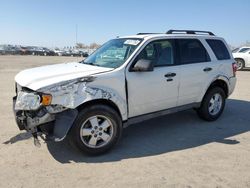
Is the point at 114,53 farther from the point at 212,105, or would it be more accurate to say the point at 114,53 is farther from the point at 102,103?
the point at 212,105

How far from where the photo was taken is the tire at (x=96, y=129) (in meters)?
4.38

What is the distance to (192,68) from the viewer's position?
19.3 feet

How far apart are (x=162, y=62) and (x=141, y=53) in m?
0.52

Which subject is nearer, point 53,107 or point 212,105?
point 53,107

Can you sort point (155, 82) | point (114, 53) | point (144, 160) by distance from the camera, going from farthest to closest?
point (114, 53) < point (155, 82) < point (144, 160)

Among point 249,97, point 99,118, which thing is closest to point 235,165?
point 99,118

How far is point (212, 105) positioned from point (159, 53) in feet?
6.62

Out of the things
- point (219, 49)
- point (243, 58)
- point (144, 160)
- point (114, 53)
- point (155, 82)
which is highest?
point (219, 49)

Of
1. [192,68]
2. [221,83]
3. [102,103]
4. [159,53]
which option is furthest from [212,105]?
[102,103]

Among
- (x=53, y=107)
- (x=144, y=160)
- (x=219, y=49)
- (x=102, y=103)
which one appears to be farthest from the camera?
(x=219, y=49)

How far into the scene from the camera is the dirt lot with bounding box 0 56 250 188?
381 centimetres

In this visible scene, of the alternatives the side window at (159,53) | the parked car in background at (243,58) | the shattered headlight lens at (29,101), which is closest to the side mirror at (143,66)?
the side window at (159,53)

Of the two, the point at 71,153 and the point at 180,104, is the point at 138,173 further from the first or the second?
the point at 180,104

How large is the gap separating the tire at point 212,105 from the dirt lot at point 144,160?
1.05 ft
